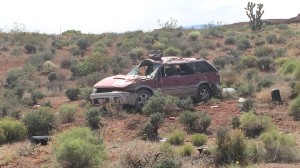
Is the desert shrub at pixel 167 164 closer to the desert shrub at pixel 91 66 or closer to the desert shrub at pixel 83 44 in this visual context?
the desert shrub at pixel 91 66

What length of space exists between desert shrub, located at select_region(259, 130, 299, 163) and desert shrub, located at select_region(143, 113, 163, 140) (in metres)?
3.21

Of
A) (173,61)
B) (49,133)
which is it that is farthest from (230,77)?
(49,133)

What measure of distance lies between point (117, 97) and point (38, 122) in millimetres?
2864

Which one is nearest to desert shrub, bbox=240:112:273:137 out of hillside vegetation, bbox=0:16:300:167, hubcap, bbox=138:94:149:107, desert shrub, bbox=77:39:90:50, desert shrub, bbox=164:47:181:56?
hillside vegetation, bbox=0:16:300:167

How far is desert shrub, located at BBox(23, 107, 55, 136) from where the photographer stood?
44.9ft

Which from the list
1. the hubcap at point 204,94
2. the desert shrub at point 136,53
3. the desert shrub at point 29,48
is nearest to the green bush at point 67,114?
the hubcap at point 204,94

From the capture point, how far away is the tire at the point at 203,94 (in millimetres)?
17688

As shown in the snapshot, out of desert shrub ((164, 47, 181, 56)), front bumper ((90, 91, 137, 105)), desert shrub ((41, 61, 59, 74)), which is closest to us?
front bumper ((90, 91, 137, 105))

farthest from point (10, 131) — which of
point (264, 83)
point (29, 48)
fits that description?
point (29, 48)

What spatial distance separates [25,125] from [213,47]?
27.2 meters

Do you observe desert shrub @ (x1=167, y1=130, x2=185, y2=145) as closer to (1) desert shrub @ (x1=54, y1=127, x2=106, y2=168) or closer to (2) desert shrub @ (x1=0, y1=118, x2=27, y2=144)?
(1) desert shrub @ (x1=54, y1=127, x2=106, y2=168)

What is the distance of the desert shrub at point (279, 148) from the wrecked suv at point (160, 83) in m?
6.21

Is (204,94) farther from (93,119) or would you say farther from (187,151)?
(187,151)

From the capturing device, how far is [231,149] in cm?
953
